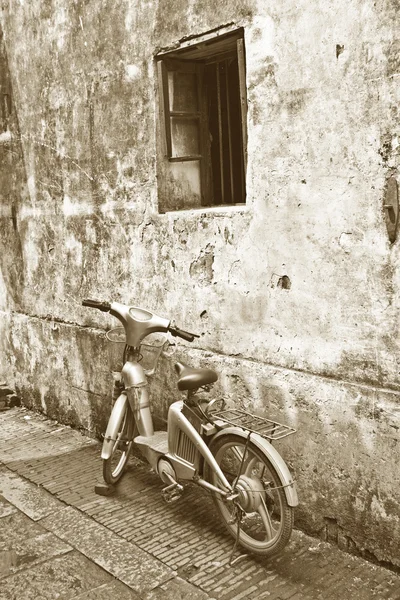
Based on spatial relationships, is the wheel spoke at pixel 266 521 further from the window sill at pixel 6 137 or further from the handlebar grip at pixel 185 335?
the window sill at pixel 6 137

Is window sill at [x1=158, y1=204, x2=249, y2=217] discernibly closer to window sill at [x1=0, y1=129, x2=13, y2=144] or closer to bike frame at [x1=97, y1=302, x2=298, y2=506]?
bike frame at [x1=97, y1=302, x2=298, y2=506]

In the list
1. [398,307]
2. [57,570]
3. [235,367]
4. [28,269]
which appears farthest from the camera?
[28,269]

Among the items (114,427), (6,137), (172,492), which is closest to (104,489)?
(114,427)

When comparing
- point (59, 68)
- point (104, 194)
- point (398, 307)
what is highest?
point (59, 68)

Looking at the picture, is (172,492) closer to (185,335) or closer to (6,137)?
(185,335)

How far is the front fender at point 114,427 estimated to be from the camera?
491 centimetres

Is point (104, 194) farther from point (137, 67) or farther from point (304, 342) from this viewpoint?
point (304, 342)

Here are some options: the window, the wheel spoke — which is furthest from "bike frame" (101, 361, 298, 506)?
the window

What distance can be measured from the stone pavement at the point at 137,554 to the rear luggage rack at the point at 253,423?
73 centimetres

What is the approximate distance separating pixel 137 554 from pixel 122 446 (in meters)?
1.26

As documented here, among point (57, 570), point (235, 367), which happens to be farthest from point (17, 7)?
point (57, 570)

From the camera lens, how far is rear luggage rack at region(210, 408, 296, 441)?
3.96m

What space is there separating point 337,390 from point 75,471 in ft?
8.54

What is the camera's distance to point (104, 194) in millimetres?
→ 5832
